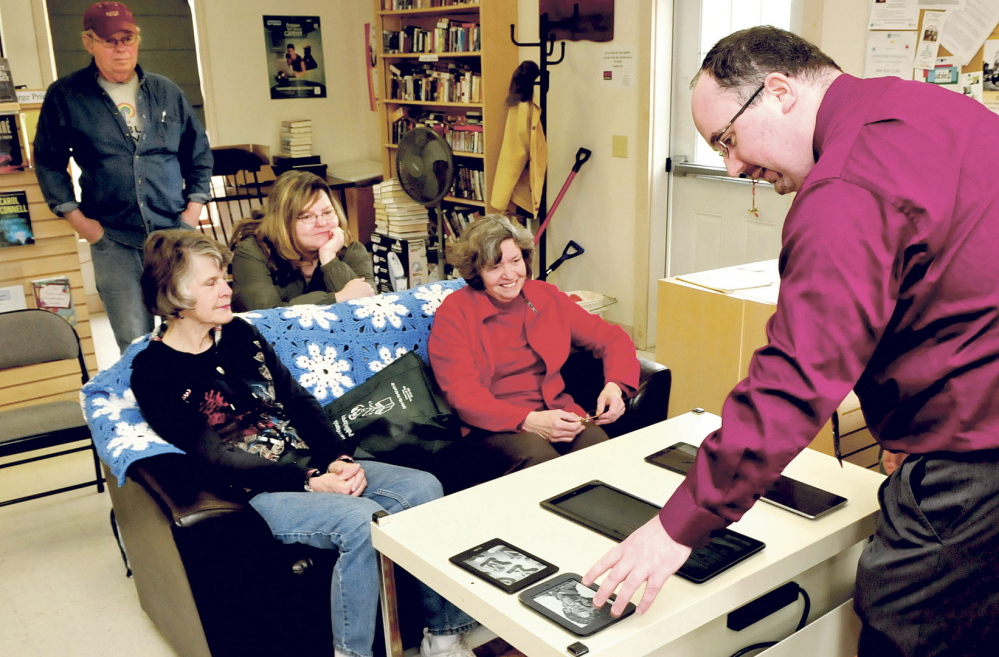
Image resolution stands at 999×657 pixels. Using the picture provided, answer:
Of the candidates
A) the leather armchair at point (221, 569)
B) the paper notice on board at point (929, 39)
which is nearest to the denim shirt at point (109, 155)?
the leather armchair at point (221, 569)

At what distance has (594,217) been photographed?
522cm

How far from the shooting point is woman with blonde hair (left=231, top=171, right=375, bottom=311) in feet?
9.98

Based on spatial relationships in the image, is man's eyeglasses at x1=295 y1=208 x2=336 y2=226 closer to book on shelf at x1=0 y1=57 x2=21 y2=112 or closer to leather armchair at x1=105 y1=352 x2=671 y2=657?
leather armchair at x1=105 y1=352 x2=671 y2=657

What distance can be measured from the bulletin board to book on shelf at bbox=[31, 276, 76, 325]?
12.1 ft

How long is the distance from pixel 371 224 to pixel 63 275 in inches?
105

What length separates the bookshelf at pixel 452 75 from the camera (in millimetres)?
5301

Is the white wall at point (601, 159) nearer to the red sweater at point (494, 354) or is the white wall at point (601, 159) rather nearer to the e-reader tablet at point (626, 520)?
the red sweater at point (494, 354)

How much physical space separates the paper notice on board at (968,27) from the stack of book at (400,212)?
3.32 meters

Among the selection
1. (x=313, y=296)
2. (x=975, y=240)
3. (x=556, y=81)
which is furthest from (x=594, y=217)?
(x=975, y=240)

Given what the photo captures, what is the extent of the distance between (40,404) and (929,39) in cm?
367

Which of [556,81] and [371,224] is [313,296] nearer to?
[556,81]

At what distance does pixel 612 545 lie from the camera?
1.53m

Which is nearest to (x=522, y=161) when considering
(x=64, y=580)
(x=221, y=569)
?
(x=64, y=580)

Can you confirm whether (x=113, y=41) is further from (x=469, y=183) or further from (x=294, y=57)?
(x=294, y=57)
